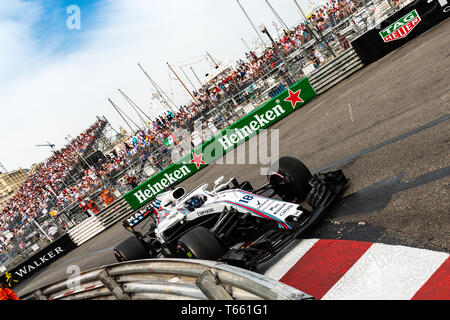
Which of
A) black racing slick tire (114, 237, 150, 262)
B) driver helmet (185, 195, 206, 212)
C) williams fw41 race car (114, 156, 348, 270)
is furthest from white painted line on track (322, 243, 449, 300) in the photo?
black racing slick tire (114, 237, 150, 262)

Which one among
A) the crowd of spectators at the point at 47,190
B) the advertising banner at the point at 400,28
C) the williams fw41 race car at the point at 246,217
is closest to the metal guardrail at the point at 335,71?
the advertising banner at the point at 400,28

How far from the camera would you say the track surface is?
12.5 feet

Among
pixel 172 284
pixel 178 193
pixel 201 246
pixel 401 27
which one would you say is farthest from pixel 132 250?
pixel 401 27

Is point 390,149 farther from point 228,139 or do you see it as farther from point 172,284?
point 228,139

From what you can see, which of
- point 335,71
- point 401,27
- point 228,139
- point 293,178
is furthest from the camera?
point 228,139

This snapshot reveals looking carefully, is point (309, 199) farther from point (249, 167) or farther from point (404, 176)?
point (249, 167)

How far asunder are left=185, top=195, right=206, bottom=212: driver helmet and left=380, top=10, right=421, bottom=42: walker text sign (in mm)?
11343

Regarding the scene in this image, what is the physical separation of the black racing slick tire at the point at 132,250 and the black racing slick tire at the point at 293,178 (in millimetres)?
3232

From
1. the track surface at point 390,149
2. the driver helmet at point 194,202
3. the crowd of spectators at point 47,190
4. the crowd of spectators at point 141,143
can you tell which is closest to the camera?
the track surface at point 390,149

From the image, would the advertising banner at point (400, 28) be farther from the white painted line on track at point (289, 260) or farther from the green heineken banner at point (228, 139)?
the white painted line on track at point (289, 260)

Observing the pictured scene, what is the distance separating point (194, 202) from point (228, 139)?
920cm

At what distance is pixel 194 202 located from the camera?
6.46 m

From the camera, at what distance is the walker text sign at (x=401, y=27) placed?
1276 cm
